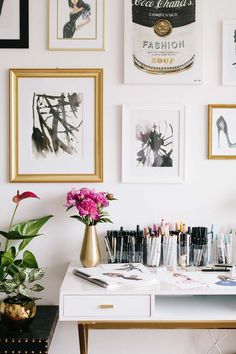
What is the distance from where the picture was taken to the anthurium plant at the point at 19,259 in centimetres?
207

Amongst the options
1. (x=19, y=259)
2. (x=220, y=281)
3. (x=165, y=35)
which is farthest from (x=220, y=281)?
(x=165, y=35)

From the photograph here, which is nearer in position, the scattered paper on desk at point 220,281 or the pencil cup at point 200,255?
the scattered paper on desk at point 220,281

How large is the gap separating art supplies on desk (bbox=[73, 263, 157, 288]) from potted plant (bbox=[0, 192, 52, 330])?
212 mm

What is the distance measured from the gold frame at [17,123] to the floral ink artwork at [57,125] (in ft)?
0.28

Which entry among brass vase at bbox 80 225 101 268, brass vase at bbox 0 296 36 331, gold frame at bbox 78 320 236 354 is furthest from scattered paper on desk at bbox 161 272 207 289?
brass vase at bbox 0 296 36 331

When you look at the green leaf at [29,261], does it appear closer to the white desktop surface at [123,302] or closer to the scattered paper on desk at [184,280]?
the white desktop surface at [123,302]

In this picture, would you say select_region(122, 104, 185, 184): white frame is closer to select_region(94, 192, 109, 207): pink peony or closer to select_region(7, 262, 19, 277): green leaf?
select_region(94, 192, 109, 207): pink peony

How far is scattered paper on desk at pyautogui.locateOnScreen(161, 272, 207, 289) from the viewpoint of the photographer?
196 cm

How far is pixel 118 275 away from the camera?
6.69ft

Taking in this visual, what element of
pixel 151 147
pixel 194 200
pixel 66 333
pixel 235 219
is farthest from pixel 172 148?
pixel 66 333

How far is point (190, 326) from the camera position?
6.48ft

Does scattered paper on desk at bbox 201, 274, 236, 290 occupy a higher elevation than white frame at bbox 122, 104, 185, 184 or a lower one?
lower

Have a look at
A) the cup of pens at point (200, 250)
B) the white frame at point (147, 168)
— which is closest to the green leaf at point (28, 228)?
the white frame at point (147, 168)

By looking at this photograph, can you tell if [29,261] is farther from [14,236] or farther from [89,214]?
[89,214]
